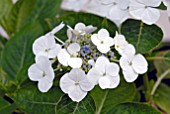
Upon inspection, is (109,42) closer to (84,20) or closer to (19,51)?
(84,20)

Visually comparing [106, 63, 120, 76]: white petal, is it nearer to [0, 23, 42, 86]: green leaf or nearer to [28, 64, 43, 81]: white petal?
[28, 64, 43, 81]: white petal

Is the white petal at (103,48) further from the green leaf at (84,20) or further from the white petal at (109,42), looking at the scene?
the green leaf at (84,20)

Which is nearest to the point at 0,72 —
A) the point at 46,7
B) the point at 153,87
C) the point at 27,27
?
the point at 27,27

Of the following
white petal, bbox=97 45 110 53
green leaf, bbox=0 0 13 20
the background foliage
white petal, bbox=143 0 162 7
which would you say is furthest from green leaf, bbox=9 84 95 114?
green leaf, bbox=0 0 13 20

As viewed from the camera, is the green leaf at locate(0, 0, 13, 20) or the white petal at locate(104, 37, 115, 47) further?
the green leaf at locate(0, 0, 13, 20)

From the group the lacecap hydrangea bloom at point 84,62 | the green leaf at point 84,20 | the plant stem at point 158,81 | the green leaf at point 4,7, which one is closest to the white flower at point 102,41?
the lacecap hydrangea bloom at point 84,62

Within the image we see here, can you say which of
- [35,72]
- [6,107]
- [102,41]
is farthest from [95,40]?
[6,107]

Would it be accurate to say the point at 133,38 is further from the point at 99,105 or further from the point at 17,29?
the point at 17,29
